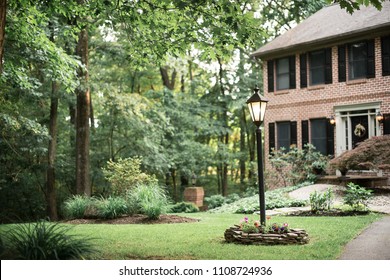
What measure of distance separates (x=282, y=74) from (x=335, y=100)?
238 cm

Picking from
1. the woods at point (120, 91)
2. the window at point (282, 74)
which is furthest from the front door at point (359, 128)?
the woods at point (120, 91)

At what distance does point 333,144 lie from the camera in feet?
44.2

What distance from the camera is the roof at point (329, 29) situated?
431 inches

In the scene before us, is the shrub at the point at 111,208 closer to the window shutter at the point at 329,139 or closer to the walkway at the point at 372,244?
the walkway at the point at 372,244

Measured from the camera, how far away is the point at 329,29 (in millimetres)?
12734

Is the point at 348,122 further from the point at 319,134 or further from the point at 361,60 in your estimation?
the point at 361,60

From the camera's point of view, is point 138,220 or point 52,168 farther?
point 52,168

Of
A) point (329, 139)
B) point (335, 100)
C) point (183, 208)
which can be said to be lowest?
point (183, 208)

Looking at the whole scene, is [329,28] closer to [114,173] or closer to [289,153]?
[289,153]

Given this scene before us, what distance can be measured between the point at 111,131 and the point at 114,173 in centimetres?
450

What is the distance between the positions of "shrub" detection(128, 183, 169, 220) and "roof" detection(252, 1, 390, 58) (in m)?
6.48

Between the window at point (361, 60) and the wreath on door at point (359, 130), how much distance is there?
1.44 meters

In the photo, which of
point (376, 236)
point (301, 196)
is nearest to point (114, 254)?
point (376, 236)

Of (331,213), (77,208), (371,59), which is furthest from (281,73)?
(77,208)
